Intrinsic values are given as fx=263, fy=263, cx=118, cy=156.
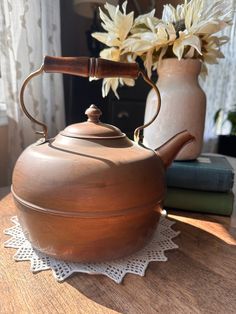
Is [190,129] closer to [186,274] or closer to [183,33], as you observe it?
[183,33]

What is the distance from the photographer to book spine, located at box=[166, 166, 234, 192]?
55cm

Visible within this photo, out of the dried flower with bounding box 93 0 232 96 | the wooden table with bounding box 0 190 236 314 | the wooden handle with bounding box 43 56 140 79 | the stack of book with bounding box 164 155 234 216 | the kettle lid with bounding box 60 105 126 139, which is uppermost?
the dried flower with bounding box 93 0 232 96

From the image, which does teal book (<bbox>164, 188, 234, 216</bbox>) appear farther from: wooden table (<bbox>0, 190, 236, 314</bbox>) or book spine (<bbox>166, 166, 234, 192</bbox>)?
wooden table (<bbox>0, 190, 236, 314</bbox>)

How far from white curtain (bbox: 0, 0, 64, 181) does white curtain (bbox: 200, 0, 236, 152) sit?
147cm

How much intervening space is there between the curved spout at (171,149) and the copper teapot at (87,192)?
0.06 m

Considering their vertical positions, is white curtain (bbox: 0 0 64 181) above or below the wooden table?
above

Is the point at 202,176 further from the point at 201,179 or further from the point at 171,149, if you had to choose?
Answer: the point at 171,149

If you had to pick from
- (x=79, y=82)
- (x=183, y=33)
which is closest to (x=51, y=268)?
(x=183, y=33)

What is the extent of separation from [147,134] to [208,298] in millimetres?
382

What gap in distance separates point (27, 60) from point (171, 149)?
64cm

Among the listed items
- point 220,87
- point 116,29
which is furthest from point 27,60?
point 220,87

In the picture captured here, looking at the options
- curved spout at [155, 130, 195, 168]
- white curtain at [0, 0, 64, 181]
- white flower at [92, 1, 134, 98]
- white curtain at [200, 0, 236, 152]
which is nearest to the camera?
curved spout at [155, 130, 195, 168]

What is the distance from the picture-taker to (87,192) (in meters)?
0.32

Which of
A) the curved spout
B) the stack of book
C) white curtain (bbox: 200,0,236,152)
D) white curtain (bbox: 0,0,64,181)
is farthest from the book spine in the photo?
white curtain (bbox: 200,0,236,152)
